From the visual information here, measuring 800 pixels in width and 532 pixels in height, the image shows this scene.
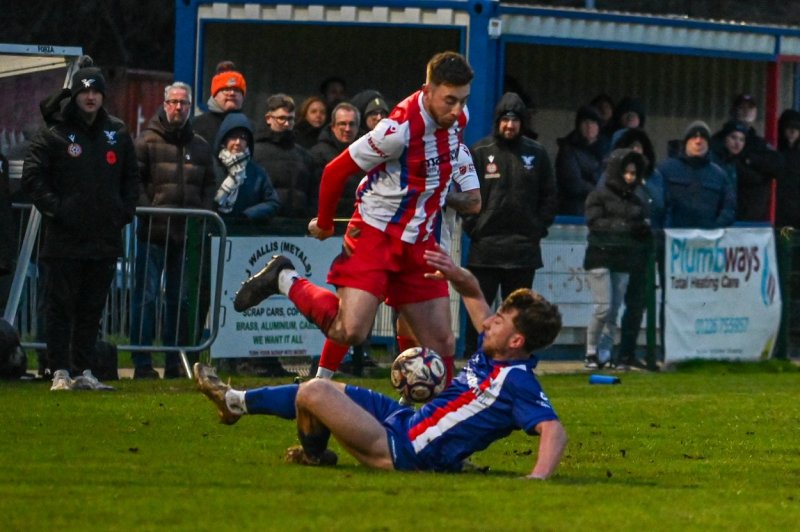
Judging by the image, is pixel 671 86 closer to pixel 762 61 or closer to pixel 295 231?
pixel 762 61

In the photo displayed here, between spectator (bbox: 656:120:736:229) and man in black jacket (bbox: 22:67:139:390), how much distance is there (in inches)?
262

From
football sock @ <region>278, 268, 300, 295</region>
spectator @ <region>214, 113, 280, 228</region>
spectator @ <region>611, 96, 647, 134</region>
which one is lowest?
football sock @ <region>278, 268, 300, 295</region>

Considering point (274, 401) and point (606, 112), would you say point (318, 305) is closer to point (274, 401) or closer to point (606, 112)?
point (274, 401)

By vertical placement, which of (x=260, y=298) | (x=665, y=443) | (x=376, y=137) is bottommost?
(x=665, y=443)

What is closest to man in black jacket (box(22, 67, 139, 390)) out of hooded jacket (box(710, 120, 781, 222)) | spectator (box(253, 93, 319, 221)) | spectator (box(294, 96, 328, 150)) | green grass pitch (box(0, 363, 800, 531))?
green grass pitch (box(0, 363, 800, 531))

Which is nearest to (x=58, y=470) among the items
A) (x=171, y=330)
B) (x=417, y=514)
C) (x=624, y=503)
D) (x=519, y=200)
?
(x=417, y=514)

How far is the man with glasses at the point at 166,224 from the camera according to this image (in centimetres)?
1458

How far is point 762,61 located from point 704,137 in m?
3.71

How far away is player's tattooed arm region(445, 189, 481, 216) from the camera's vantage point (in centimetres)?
1048

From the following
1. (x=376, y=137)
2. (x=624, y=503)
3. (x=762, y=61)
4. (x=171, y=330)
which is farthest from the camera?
(x=762, y=61)

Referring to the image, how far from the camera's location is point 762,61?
21531 mm

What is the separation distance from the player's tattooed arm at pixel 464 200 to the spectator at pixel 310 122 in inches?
245

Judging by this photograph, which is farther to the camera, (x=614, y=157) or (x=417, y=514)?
(x=614, y=157)

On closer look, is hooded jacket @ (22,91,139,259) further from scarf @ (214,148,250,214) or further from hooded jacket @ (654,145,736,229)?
hooded jacket @ (654,145,736,229)
